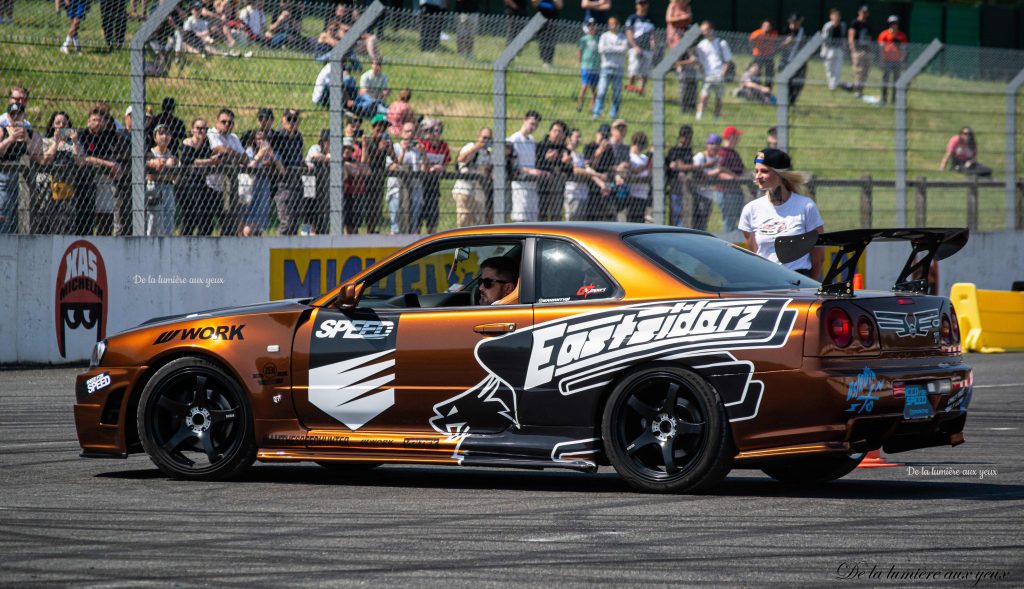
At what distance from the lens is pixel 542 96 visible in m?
17.3

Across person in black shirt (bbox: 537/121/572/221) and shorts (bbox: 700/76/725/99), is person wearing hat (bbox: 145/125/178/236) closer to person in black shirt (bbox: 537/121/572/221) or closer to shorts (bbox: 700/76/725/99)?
person in black shirt (bbox: 537/121/572/221)

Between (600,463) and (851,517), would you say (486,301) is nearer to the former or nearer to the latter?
(600,463)

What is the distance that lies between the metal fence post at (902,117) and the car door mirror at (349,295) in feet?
42.8

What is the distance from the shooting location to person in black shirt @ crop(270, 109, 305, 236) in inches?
618

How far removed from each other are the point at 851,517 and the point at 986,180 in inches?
650

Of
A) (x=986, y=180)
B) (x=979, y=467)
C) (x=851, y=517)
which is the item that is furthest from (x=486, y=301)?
(x=986, y=180)

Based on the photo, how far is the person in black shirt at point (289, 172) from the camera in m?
15.7

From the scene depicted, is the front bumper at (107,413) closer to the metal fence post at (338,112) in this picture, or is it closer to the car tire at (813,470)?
the car tire at (813,470)

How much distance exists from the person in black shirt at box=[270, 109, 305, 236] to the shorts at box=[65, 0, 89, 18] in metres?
2.15

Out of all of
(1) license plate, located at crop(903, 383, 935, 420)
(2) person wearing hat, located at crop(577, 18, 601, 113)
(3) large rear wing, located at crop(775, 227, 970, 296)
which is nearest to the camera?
(1) license plate, located at crop(903, 383, 935, 420)

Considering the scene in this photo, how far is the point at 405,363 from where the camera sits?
771 cm

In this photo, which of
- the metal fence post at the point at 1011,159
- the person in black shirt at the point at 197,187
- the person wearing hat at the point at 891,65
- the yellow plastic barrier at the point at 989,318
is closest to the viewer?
the person in black shirt at the point at 197,187

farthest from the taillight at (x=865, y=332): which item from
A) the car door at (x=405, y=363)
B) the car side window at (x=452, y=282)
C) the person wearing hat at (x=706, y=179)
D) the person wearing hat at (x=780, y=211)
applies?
the person wearing hat at (x=706, y=179)

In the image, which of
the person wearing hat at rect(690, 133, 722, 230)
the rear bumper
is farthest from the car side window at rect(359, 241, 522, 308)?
the person wearing hat at rect(690, 133, 722, 230)
